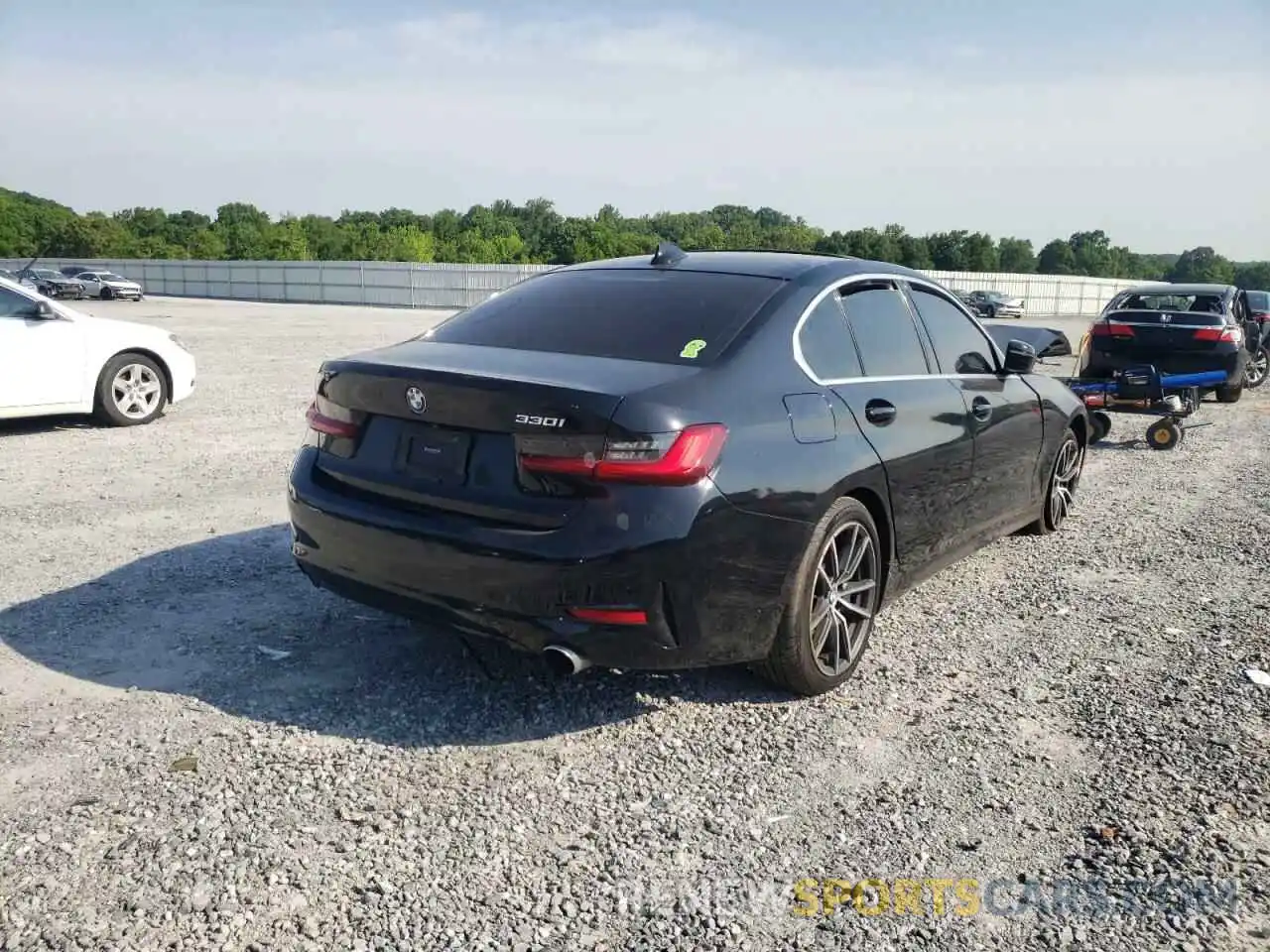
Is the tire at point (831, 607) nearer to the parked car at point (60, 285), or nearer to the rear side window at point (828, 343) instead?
the rear side window at point (828, 343)

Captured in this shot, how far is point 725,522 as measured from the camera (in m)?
3.62

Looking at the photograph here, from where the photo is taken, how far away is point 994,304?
51.6 meters

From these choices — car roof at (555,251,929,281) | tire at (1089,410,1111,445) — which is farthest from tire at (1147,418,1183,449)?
car roof at (555,251,929,281)

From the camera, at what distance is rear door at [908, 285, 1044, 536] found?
5.33 metres

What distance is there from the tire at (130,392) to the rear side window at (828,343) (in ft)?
26.0

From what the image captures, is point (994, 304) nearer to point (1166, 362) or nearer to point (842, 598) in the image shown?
point (1166, 362)

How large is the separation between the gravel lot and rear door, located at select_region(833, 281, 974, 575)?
20.7 inches

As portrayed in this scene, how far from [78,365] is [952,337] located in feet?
25.9

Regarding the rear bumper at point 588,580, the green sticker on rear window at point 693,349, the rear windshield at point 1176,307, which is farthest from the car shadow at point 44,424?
the rear windshield at point 1176,307

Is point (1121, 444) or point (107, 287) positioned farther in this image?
point (107, 287)

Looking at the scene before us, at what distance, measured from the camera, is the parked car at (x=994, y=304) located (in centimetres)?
5103

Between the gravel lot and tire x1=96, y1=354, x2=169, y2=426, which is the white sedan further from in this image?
the gravel lot

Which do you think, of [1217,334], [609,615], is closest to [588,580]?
[609,615]

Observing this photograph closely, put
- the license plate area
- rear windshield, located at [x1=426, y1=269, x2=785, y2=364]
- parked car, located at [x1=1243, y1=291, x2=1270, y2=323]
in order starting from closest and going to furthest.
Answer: the license plate area → rear windshield, located at [x1=426, y1=269, x2=785, y2=364] → parked car, located at [x1=1243, y1=291, x2=1270, y2=323]
